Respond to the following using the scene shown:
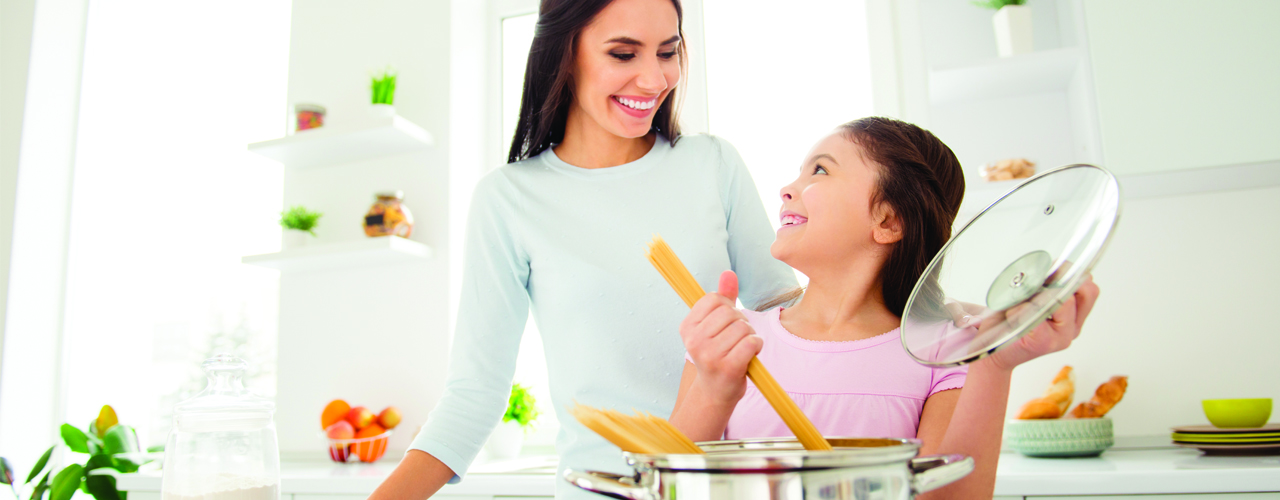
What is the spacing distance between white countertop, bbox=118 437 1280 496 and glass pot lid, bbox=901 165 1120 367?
3.31ft

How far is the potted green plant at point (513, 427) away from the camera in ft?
7.06

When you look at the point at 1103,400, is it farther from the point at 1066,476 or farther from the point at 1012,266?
the point at 1012,266

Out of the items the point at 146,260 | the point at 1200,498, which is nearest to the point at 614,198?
the point at 1200,498

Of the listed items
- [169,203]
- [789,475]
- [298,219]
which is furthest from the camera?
[169,203]

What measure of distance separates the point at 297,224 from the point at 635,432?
7.15ft

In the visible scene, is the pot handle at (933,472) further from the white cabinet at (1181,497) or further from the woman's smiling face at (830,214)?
the white cabinet at (1181,497)

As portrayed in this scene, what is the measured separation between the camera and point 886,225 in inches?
34.3

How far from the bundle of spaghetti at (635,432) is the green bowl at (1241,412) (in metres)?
1.62

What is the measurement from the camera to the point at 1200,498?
1234 mm

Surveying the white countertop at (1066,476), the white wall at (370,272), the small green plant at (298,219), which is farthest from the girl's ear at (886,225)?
the small green plant at (298,219)

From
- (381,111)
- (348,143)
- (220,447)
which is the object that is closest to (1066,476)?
(220,447)

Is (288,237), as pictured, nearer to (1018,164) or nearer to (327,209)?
(327,209)

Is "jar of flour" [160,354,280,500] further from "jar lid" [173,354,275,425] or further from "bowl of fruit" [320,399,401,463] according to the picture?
"bowl of fruit" [320,399,401,463]

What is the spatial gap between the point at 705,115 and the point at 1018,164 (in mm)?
898
